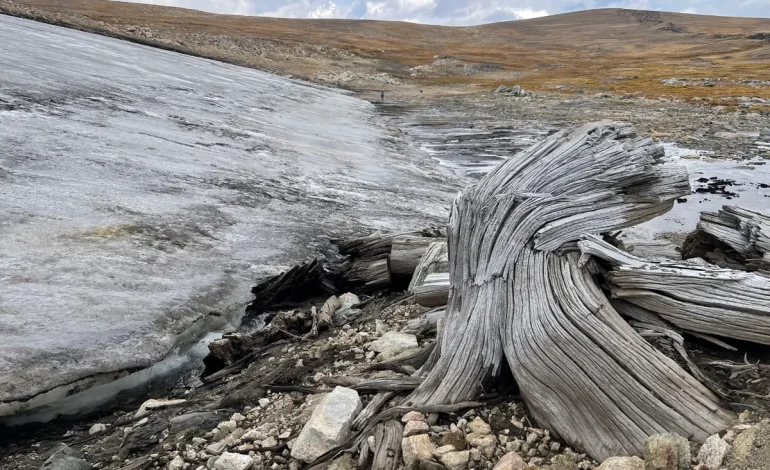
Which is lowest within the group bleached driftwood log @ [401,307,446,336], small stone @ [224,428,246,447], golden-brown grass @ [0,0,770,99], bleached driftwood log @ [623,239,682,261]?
small stone @ [224,428,246,447]

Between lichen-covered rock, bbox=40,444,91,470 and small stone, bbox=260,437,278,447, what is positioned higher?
small stone, bbox=260,437,278,447

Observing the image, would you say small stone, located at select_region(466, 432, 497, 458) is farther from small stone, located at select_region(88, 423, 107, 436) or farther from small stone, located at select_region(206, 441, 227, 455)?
small stone, located at select_region(88, 423, 107, 436)

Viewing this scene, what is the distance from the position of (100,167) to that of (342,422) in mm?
10079

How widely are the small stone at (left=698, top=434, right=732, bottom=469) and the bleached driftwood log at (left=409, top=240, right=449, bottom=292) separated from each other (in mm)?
4110

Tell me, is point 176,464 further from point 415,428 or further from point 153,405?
point 415,428

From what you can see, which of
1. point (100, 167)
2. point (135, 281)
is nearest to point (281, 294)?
point (135, 281)

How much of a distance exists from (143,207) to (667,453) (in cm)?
936

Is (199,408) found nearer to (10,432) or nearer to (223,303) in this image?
(10,432)

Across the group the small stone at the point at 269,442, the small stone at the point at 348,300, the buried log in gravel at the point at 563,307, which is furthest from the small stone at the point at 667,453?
the small stone at the point at 348,300

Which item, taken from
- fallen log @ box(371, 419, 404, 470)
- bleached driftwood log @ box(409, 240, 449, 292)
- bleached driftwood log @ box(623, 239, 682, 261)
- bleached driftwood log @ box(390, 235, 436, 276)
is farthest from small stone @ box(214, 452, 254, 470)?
bleached driftwood log @ box(623, 239, 682, 261)

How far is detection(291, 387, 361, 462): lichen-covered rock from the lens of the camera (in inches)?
165

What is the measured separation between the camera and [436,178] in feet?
57.3

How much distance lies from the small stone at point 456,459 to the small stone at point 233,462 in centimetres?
147

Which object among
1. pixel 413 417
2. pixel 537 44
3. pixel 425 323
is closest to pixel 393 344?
pixel 425 323
